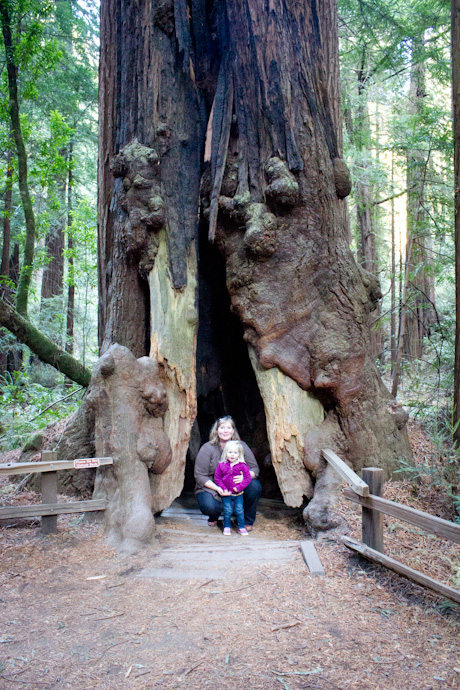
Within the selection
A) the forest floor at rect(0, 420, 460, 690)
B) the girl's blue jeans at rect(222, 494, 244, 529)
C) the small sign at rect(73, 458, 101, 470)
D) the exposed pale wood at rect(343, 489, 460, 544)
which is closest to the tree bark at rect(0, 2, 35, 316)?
the small sign at rect(73, 458, 101, 470)

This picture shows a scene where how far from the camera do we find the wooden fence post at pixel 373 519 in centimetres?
436

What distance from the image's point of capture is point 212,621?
351 centimetres

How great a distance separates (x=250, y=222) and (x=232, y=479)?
10.6 ft

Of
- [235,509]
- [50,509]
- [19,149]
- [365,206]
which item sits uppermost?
[365,206]

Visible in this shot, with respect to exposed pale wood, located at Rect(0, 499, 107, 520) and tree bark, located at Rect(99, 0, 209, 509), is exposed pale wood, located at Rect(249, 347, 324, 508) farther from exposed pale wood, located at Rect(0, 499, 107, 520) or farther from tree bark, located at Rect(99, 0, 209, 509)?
exposed pale wood, located at Rect(0, 499, 107, 520)

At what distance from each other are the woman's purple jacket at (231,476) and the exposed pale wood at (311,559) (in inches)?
41.6

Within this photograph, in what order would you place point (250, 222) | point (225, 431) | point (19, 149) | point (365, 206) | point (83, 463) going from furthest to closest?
point (365, 206), point (19, 149), point (250, 222), point (225, 431), point (83, 463)

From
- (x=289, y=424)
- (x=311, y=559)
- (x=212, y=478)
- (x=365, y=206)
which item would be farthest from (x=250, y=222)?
(x=365, y=206)

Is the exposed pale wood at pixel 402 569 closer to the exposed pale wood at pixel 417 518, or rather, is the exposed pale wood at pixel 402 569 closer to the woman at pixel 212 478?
the exposed pale wood at pixel 417 518

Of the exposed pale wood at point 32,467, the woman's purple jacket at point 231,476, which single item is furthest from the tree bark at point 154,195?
the exposed pale wood at point 32,467

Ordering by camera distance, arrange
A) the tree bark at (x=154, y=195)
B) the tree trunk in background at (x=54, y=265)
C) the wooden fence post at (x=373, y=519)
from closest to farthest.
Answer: the wooden fence post at (x=373, y=519)
the tree bark at (x=154, y=195)
the tree trunk in background at (x=54, y=265)

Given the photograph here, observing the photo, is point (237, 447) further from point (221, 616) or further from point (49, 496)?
point (221, 616)

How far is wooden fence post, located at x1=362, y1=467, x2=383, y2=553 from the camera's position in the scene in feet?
14.3

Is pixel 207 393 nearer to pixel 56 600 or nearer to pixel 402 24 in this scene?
pixel 56 600
